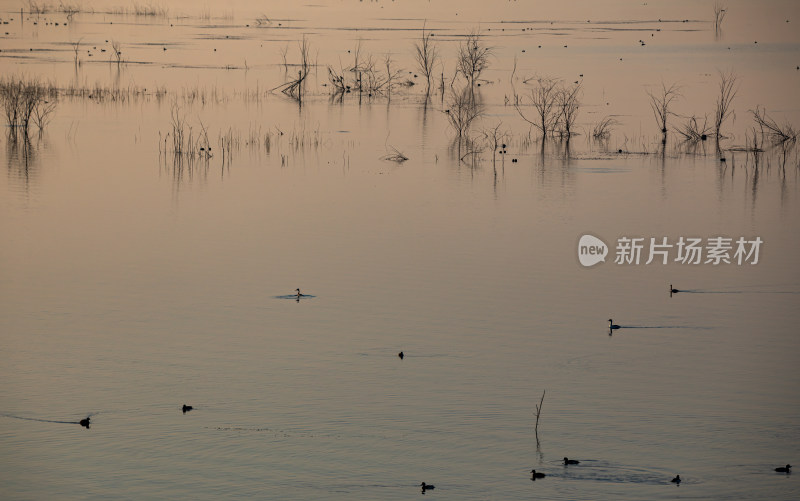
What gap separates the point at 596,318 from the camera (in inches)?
439

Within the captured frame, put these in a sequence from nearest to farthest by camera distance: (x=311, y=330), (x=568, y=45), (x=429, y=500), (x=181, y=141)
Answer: (x=429, y=500)
(x=311, y=330)
(x=181, y=141)
(x=568, y=45)

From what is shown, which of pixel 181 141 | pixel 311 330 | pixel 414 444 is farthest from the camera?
pixel 181 141

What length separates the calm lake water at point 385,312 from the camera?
759cm

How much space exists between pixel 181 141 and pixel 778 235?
35.7 feet

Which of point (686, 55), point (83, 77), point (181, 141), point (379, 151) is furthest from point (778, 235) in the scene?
point (686, 55)

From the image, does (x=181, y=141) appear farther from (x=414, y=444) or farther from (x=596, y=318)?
(x=414, y=444)

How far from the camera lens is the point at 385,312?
36.4 ft

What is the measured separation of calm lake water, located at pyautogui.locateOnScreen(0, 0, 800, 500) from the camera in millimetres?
7586

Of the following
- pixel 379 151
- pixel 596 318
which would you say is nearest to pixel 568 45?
pixel 379 151

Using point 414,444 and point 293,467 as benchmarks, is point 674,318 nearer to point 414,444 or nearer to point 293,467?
point 414,444

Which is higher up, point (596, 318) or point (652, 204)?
point (652, 204)

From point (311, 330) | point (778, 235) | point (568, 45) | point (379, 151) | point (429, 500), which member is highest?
point (568, 45)

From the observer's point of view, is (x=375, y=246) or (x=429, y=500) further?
(x=375, y=246)

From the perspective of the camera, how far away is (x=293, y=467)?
7.45 metres
